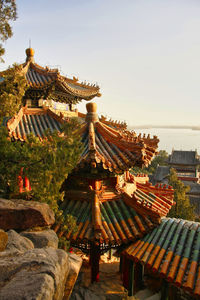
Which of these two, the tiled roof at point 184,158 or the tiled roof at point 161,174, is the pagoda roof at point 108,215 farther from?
the tiled roof at point 184,158

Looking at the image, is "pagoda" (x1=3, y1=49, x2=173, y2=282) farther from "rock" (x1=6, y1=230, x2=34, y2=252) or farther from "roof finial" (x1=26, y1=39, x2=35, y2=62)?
"roof finial" (x1=26, y1=39, x2=35, y2=62)

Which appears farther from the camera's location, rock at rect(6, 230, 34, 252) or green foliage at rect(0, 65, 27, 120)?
green foliage at rect(0, 65, 27, 120)

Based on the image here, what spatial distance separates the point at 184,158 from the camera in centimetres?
5031

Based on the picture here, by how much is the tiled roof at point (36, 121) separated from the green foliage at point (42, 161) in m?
3.07

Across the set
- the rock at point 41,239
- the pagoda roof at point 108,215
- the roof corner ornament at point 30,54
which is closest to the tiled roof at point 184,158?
the roof corner ornament at point 30,54

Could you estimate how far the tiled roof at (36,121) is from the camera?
8.50m

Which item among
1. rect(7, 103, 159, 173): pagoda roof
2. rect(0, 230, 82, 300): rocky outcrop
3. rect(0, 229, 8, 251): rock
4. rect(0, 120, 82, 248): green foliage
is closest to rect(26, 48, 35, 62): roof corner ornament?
rect(7, 103, 159, 173): pagoda roof

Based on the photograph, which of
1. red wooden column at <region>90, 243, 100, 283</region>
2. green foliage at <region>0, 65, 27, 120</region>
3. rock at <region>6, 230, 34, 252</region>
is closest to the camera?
rock at <region>6, 230, 34, 252</region>

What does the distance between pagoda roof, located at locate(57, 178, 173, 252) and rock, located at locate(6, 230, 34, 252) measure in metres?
2.35

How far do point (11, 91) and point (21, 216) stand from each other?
3.14 m

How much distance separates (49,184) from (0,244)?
6.47 feet

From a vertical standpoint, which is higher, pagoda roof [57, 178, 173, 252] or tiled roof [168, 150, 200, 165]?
pagoda roof [57, 178, 173, 252]

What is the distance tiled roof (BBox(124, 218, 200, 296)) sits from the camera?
5031 mm

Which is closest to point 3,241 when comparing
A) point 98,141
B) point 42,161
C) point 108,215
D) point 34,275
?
point 34,275
